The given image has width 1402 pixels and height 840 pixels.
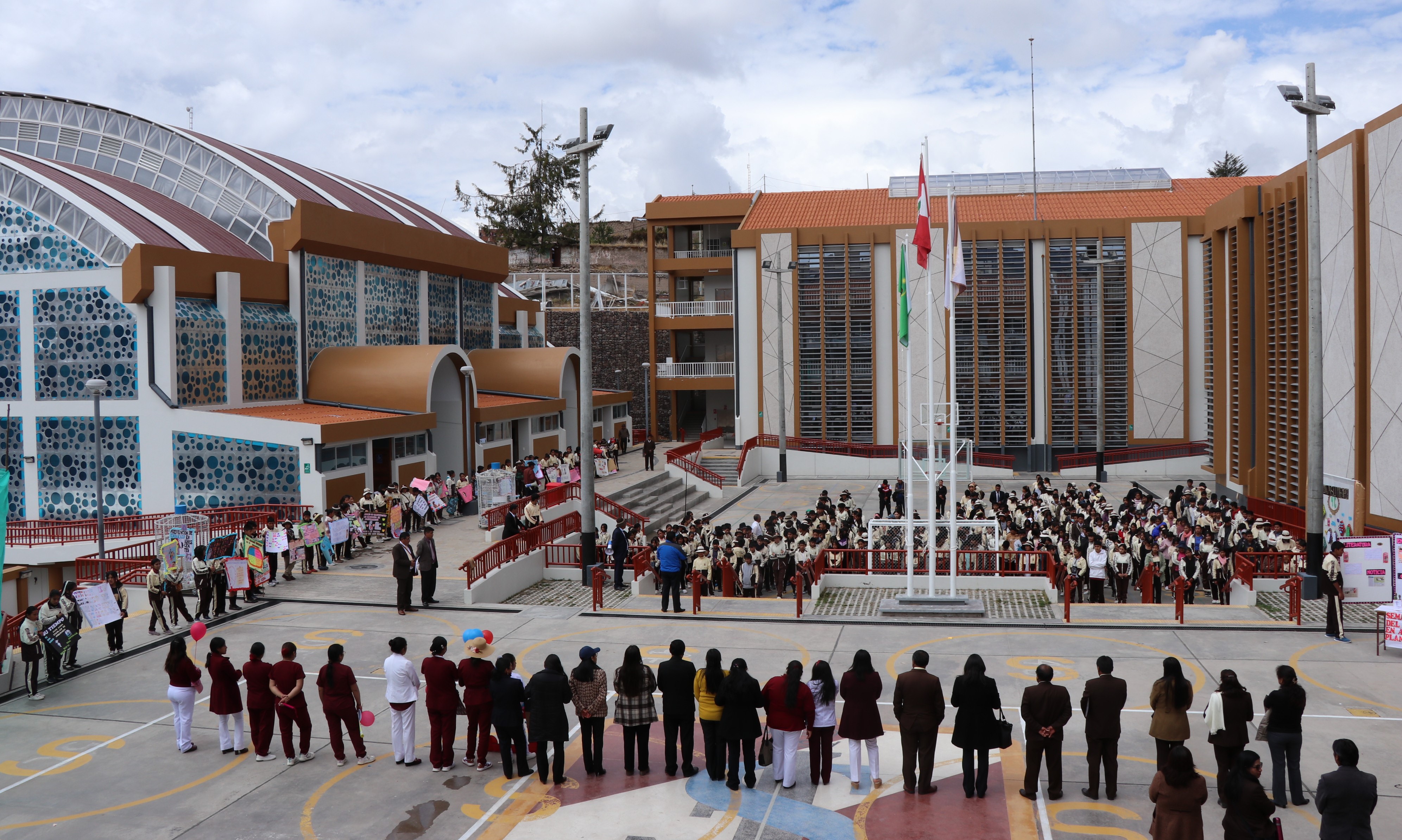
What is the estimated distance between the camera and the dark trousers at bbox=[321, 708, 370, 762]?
453 inches

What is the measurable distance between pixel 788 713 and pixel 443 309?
32997mm

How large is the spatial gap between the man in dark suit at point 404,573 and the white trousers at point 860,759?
10.4 m

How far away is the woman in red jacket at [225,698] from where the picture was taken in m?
11.7

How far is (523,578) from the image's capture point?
71.6 ft

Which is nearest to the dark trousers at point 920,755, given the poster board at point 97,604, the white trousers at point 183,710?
the white trousers at point 183,710

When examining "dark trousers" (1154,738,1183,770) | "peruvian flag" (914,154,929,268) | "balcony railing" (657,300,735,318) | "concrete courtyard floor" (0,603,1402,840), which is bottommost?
"concrete courtyard floor" (0,603,1402,840)

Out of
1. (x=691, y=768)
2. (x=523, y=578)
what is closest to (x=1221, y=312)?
(x=523, y=578)

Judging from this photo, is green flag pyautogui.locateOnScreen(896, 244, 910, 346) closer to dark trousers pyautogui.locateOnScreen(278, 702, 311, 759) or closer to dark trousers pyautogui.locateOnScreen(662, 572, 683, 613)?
dark trousers pyautogui.locateOnScreen(662, 572, 683, 613)

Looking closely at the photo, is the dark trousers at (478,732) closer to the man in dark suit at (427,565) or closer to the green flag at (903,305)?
the man in dark suit at (427,565)

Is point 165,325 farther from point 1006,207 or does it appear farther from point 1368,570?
point 1006,207

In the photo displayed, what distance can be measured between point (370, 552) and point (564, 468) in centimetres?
1023

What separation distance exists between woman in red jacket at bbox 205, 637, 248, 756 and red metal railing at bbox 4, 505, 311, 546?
49.1 feet

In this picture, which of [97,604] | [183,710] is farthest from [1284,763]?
[97,604]

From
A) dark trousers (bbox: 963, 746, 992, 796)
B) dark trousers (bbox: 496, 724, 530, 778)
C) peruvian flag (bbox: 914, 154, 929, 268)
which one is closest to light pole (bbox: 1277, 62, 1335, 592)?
peruvian flag (bbox: 914, 154, 929, 268)
